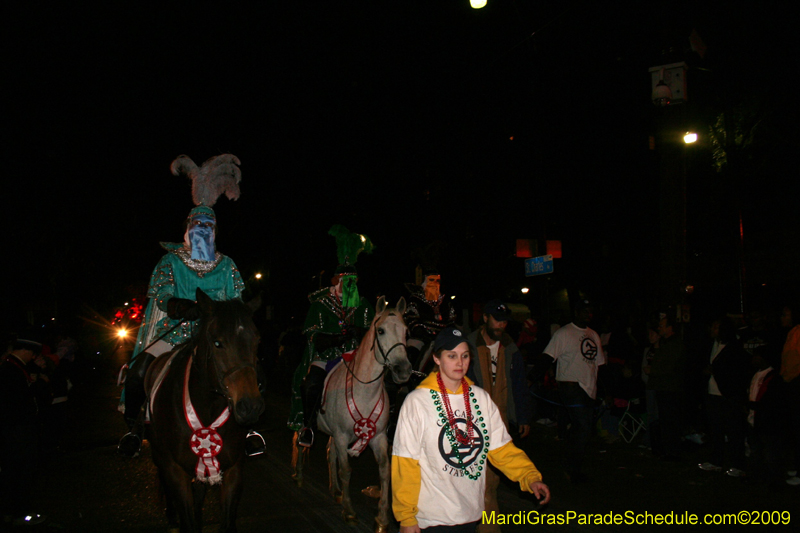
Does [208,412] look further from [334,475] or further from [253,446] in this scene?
[334,475]

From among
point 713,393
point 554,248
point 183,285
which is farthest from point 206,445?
point 554,248

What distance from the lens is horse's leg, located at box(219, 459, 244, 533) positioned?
5.03m

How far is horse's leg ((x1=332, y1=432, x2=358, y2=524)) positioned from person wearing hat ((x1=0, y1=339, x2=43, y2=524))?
3289 mm

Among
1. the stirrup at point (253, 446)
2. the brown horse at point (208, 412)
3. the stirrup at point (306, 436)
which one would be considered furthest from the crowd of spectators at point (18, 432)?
the stirrup at point (253, 446)

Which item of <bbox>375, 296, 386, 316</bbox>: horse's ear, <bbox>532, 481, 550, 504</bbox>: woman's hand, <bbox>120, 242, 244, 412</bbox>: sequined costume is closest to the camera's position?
<bbox>532, 481, 550, 504</bbox>: woman's hand

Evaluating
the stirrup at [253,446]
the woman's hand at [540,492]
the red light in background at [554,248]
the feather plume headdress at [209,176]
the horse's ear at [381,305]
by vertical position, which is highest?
the feather plume headdress at [209,176]

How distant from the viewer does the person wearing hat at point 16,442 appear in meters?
6.70

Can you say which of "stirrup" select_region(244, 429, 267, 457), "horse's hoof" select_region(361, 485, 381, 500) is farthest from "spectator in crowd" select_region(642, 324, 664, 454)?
"stirrup" select_region(244, 429, 267, 457)

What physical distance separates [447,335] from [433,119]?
1833 centimetres

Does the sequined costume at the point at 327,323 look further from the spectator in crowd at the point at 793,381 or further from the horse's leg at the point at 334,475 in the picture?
the spectator in crowd at the point at 793,381

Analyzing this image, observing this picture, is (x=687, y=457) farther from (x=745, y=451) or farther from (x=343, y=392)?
(x=343, y=392)

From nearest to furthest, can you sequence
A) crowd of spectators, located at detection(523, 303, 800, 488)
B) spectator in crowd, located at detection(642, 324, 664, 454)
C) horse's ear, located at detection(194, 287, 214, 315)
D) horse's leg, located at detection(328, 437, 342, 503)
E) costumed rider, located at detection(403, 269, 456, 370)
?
horse's ear, located at detection(194, 287, 214, 315)
horse's leg, located at detection(328, 437, 342, 503)
crowd of spectators, located at detection(523, 303, 800, 488)
costumed rider, located at detection(403, 269, 456, 370)
spectator in crowd, located at detection(642, 324, 664, 454)

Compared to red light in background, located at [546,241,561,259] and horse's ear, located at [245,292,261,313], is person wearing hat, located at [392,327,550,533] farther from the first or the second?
red light in background, located at [546,241,561,259]

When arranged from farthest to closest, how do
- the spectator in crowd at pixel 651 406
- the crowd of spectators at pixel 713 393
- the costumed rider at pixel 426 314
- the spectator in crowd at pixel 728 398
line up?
the spectator in crowd at pixel 651 406, the costumed rider at pixel 426 314, the spectator in crowd at pixel 728 398, the crowd of spectators at pixel 713 393
